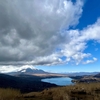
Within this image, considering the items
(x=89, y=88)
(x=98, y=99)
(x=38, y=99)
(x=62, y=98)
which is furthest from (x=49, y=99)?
(x=89, y=88)

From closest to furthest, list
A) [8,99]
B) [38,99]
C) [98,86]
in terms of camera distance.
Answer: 1. [8,99]
2. [38,99]
3. [98,86]

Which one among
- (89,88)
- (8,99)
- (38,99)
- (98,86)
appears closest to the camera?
(8,99)

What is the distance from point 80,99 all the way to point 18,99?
186 inches

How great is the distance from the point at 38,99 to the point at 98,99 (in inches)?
195

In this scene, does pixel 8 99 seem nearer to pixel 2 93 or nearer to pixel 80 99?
pixel 2 93

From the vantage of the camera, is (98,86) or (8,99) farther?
→ (98,86)

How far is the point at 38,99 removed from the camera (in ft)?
46.2

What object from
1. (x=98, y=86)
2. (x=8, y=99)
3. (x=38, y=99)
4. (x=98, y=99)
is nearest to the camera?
(x=98, y=99)

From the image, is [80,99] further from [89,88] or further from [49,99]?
[89,88]

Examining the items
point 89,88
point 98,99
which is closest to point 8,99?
point 98,99

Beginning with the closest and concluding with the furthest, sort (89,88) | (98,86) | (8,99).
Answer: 1. (8,99)
2. (89,88)
3. (98,86)

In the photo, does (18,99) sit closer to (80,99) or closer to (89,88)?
(80,99)

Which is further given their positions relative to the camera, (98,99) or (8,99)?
(8,99)

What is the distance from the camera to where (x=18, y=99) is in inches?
534
